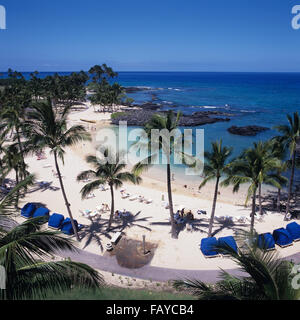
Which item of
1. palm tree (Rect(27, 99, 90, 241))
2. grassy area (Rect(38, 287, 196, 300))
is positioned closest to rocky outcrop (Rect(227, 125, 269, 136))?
palm tree (Rect(27, 99, 90, 241))

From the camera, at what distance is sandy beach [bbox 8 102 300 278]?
14.8 m

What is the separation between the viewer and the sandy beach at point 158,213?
1484cm

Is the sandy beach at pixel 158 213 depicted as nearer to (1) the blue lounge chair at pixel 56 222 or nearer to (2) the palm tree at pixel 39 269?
(1) the blue lounge chair at pixel 56 222

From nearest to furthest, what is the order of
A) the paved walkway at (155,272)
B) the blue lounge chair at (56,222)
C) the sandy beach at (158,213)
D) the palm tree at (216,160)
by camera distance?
1. the paved walkway at (155,272)
2. the palm tree at (216,160)
3. the sandy beach at (158,213)
4. the blue lounge chair at (56,222)

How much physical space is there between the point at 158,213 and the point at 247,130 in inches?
1484

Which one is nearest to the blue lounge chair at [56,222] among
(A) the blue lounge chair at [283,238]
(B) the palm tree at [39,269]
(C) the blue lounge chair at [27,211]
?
(C) the blue lounge chair at [27,211]

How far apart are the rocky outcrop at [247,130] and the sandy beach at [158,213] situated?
2584 centimetres

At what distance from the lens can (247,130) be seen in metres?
50.4

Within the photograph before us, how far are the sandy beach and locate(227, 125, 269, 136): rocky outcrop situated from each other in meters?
25.8

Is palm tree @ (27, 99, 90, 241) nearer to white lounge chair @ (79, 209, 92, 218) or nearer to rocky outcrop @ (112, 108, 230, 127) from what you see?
white lounge chair @ (79, 209, 92, 218)

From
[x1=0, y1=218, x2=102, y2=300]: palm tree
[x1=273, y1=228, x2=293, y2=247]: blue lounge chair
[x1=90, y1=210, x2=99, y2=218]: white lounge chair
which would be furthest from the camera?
[x1=90, y1=210, x2=99, y2=218]: white lounge chair

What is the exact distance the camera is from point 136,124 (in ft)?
187
